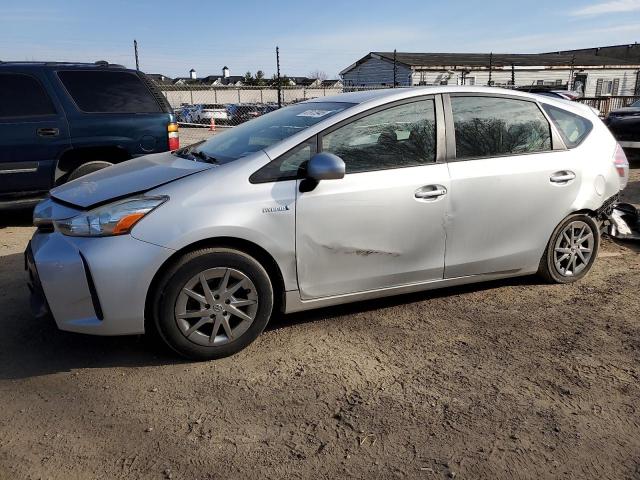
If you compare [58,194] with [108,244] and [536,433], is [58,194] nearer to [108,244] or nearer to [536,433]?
[108,244]

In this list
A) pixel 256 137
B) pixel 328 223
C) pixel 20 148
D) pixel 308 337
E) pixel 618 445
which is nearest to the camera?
pixel 618 445

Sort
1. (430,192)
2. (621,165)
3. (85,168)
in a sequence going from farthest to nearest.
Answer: (85,168) < (621,165) < (430,192)

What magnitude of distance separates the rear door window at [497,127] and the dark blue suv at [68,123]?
406cm

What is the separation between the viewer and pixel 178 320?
3207 millimetres

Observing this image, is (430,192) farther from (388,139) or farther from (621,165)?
(621,165)

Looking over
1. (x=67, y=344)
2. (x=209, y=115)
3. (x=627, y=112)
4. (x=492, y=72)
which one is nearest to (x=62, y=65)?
(x=67, y=344)

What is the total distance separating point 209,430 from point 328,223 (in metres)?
1.42

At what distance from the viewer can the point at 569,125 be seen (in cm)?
448

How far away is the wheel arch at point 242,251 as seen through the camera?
3.16m

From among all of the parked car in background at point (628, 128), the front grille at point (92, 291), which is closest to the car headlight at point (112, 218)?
the front grille at point (92, 291)

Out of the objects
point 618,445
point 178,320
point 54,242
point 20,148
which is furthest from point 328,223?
point 20,148

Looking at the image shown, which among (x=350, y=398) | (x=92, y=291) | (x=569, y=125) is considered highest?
(x=569, y=125)

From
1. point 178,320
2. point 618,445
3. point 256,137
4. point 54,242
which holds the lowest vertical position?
point 618,445

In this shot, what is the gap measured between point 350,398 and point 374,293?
3.23 feet
